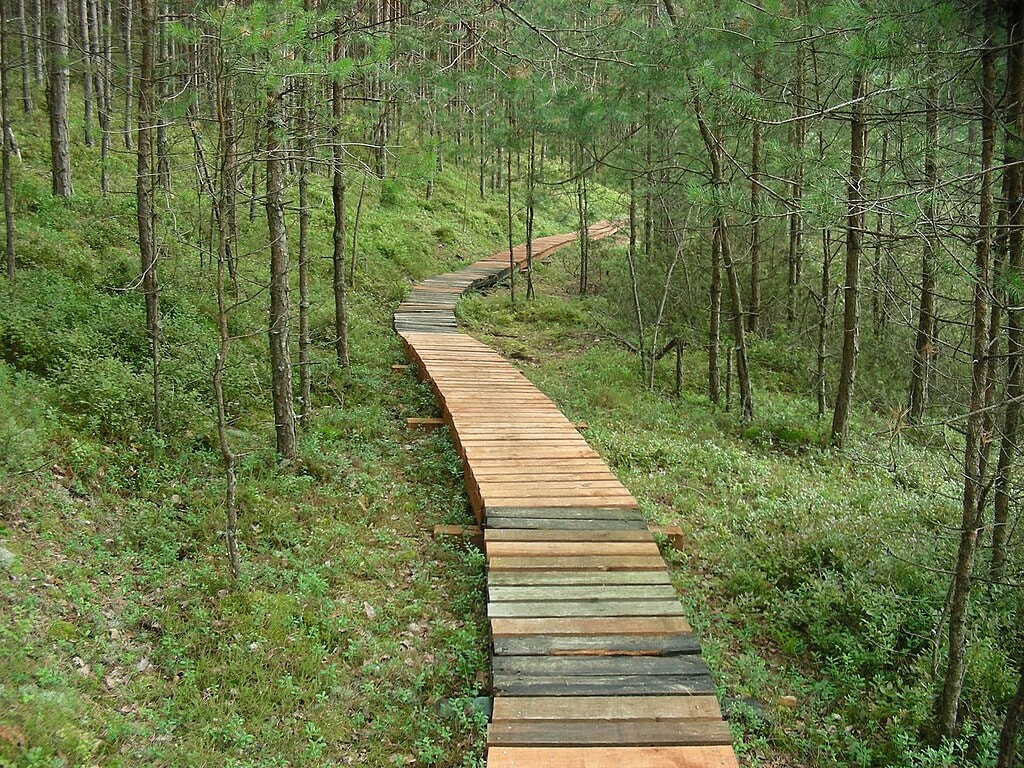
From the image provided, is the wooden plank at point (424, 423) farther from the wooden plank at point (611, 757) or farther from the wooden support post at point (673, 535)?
the wooden plank at point (611, 757)

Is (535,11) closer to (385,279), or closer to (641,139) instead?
(641,139)

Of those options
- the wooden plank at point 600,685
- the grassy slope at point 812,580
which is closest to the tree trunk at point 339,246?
the grassy slope at point 812,580

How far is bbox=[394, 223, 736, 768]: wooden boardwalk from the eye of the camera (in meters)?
4.01

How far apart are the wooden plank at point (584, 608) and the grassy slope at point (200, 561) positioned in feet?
1.52

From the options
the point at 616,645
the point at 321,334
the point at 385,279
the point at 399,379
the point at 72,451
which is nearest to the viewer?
the point at 616,645

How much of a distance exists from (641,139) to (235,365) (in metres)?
9.14

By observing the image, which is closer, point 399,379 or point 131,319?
point 131,319

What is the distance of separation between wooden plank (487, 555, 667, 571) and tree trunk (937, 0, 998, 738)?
199 centimetres

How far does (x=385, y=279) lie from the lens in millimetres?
17469

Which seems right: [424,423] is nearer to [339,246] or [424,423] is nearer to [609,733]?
[339,246]

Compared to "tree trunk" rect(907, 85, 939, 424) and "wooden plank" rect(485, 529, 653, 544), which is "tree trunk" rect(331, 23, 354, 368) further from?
"tree trunk" rect(907, 85, 939, 424)

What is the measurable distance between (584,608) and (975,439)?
2.71 meters

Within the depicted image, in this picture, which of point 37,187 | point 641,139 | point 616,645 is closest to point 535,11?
point 641,139

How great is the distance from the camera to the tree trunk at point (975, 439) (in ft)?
13.6
